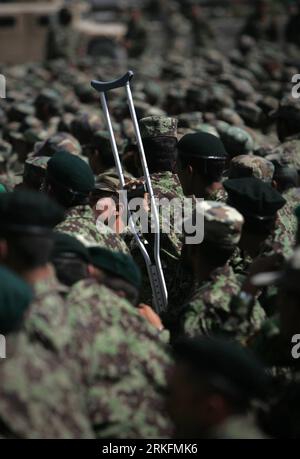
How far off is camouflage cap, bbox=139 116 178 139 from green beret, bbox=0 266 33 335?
3.25m

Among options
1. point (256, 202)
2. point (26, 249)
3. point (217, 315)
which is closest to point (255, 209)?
point (256, 202)

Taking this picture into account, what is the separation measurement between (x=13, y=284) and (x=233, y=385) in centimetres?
75

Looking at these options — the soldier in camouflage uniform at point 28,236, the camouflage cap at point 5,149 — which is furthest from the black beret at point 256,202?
the camouflage cap at point 5,149

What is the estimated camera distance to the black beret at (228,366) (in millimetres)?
→ 3242

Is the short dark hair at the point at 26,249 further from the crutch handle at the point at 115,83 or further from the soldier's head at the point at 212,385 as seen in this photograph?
the crutch handle at the point at 115,83

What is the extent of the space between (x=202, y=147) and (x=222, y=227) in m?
1.32

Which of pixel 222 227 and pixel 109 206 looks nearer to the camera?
pixel 222 227

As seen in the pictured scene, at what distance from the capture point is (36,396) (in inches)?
129

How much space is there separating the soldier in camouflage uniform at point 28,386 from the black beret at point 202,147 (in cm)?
267

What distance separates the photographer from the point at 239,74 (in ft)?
58.4

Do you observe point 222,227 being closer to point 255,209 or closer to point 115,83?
point 255,209

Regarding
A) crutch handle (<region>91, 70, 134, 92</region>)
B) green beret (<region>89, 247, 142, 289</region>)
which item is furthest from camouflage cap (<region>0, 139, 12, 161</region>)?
green beret (<region>89, 247, 142, 289</region>)
